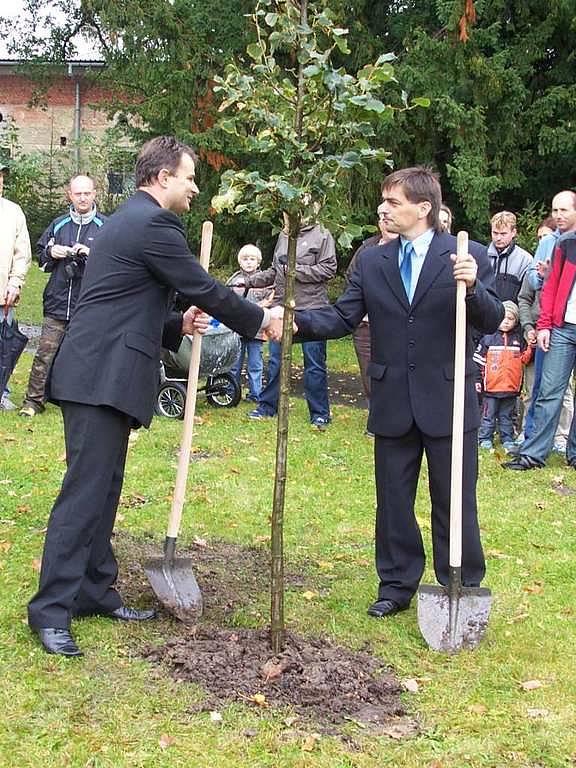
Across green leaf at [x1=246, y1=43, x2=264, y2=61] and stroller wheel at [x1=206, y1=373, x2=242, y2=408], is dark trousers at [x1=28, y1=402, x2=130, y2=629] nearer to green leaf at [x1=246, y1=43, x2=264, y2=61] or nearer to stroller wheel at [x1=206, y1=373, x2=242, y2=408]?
green leaf at [x1=246, y1=43, x2=264, y2=61]

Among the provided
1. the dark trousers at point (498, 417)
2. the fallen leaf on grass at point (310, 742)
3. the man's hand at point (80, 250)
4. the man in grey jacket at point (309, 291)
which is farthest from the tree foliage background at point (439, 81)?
the fallen leaf on grass at point (310, 742)

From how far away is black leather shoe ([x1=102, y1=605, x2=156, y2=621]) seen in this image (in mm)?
5059

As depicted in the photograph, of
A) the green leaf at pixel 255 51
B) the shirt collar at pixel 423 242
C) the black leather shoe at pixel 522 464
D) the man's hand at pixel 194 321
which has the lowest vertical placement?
the black leather shoe at pixel 522 464

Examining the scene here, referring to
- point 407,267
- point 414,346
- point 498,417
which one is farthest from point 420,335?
point 498,417

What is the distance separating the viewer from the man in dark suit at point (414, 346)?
4.94 meters

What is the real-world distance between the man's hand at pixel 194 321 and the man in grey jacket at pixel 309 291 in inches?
170

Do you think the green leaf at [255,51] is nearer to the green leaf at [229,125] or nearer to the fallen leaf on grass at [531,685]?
the green leaf at [229,125]

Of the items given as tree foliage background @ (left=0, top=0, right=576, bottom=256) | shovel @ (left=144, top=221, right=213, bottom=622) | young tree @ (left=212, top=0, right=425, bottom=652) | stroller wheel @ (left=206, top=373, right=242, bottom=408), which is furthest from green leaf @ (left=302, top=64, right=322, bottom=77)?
tree foliage background @ (left=0, top=0, right=576, bottom=256)

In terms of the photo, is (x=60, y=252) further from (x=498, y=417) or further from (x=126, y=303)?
(x=126, y=303)

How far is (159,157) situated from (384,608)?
8.70 ft

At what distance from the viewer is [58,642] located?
4.60m

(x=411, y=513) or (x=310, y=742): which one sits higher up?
(x=411, y=513)

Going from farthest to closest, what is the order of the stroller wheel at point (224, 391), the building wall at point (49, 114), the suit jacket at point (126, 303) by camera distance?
1. the building wall at point (49, 114)
2. the stroller wheel at point (224, 391)
3. the suit jacket at point (126, 303)

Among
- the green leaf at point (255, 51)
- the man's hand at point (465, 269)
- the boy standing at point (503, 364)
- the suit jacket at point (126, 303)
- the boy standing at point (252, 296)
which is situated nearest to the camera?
the green leaf at point (255, 51)
